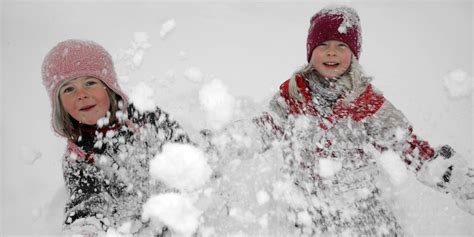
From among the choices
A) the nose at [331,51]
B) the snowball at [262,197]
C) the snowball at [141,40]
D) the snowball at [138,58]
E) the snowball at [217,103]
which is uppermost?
the nose at [331,51]

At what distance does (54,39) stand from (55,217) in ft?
3.66

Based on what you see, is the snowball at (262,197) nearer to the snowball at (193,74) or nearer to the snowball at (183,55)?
the snowball at (193,74)

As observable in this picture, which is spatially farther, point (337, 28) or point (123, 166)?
point (123, 166)

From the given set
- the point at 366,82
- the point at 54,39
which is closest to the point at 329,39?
the point at 366,82

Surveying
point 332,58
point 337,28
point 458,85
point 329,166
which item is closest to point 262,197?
point 329,166

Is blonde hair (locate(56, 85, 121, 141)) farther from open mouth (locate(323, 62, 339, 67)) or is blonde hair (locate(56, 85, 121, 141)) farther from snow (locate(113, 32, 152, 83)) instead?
open mouth (locate(323, 62, 339, 67))

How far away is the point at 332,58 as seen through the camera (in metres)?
1.54

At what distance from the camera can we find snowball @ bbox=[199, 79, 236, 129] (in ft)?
6.10

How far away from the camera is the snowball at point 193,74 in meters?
2.23

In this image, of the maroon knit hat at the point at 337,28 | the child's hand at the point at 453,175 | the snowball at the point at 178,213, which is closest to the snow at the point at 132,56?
the snowball at the point at 178,213

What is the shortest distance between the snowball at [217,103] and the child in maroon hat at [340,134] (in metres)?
0.24

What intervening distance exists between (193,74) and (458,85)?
4.27 feet

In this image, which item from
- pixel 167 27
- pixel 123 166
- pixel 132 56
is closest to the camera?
pixel 123 166

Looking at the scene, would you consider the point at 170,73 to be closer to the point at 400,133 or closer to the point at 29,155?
the point at 29,155
